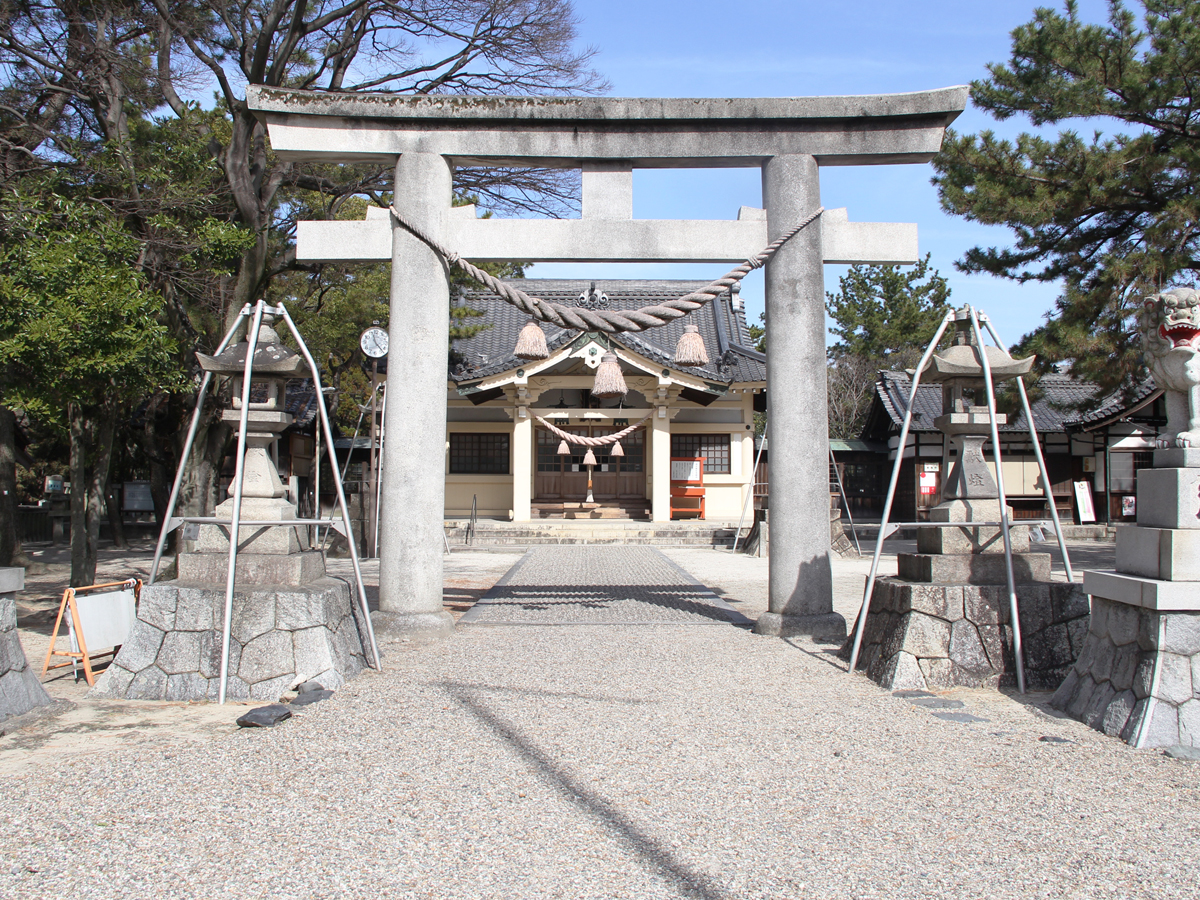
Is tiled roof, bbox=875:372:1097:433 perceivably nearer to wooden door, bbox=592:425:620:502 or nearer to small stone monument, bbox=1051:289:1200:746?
wooden door, bbox=592:425:620:502

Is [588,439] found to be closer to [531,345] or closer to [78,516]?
[531,345]

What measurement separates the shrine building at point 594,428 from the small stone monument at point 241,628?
13.1 m

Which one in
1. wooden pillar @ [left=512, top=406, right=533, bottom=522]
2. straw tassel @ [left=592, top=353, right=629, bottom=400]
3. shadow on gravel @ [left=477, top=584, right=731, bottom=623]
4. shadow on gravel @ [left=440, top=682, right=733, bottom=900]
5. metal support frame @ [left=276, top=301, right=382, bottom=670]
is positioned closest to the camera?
shadow on gravel @ [left=440, top=682, right=733, bottom=900]

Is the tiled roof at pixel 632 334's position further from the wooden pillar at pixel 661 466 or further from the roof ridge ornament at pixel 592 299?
the wooden pillar at pixel 661 466

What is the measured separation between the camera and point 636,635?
21.3ft

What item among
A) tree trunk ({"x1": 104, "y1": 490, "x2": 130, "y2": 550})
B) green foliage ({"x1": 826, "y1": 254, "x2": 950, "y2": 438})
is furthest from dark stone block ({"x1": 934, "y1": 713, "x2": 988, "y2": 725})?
green foliage ({"x1": 826, "y1": 254, "x2": 950, "y2": 438})

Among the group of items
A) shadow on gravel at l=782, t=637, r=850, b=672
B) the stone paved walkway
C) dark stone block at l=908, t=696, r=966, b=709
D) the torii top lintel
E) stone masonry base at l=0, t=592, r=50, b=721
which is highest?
the torii top lintel

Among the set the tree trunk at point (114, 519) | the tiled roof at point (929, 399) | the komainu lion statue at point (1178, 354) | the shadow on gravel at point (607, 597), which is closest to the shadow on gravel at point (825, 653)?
the shadow on gravel at point (607, 597)

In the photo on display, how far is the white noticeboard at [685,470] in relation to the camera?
19.4 m

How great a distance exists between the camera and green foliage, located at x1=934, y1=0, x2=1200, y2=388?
9727 millimetres

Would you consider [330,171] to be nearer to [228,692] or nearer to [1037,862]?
[228,692]

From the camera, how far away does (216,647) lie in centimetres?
468

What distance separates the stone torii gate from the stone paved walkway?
1.03 meters

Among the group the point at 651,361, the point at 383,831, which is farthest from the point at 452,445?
the point at 383,831
